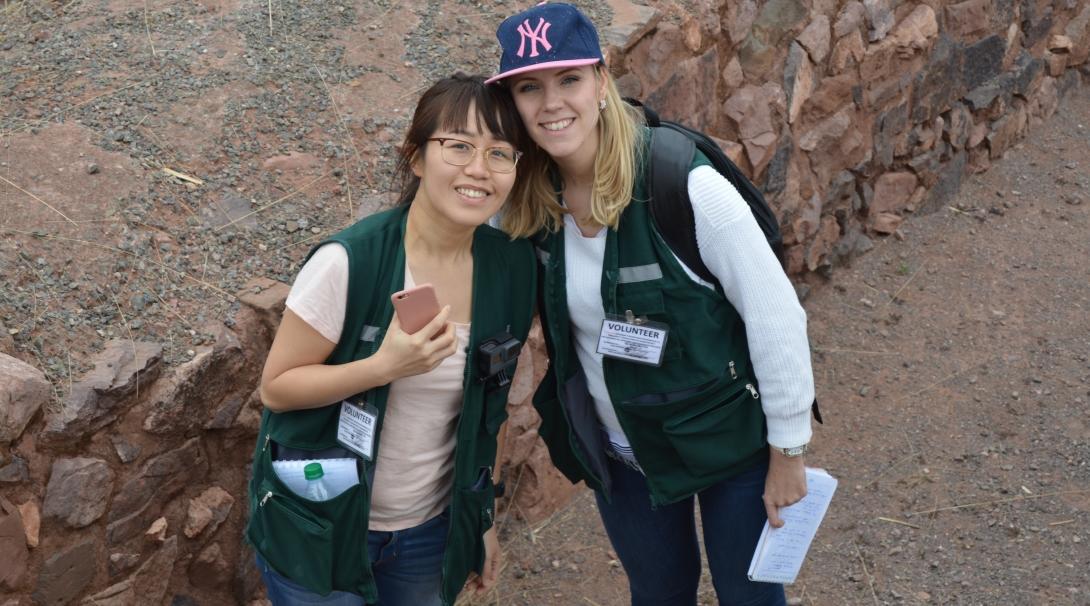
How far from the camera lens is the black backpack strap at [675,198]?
2297 millimetres

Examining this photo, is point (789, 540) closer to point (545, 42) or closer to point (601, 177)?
point (601, 177)

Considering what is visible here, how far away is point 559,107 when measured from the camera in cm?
232

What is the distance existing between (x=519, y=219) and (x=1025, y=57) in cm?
586

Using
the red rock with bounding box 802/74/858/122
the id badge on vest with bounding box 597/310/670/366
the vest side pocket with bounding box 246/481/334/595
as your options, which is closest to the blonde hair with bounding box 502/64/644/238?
the id badge on vest with bounding box 597/310/670/366

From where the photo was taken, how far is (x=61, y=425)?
3033 mm

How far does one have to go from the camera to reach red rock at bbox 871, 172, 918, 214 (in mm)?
6438

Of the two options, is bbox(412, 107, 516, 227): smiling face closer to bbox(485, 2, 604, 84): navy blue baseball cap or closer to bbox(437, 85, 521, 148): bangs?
bbox(437, 85, 521, 148): bangs

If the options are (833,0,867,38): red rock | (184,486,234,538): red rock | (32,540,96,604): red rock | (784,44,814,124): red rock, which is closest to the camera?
(32,540,96,604): red rock

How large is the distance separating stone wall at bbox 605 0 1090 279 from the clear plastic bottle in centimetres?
284

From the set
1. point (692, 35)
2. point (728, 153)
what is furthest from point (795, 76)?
point (692, 35)

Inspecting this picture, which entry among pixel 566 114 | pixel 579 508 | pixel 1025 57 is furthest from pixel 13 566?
pixel 1025 57

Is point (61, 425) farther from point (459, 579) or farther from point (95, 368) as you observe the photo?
point (459, 579)

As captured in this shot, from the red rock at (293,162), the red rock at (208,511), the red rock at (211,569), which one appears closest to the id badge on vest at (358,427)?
the red rock at (208,511)

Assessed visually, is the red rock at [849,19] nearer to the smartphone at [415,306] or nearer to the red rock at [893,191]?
the red rock at [893,191]
